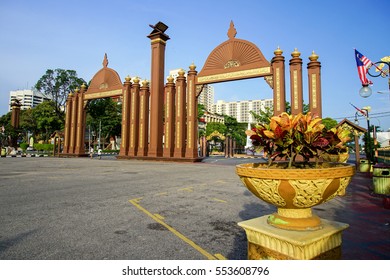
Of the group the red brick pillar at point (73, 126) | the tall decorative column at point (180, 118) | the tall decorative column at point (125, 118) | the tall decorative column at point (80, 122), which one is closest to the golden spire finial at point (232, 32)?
the tall decorative column at point (180, 118)

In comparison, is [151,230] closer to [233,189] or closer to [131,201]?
[131,201]

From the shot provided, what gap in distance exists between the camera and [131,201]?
18.1 ft

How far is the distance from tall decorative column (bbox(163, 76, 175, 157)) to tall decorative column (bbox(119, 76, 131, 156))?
15.3ft

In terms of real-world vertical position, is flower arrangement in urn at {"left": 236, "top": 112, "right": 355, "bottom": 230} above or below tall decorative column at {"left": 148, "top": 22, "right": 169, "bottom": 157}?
below

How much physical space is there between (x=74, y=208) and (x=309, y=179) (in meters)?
4.76

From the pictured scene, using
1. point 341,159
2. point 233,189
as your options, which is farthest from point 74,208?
point 341,159

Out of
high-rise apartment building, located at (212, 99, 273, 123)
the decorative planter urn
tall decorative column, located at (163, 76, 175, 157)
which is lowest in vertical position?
the decorative planter urn

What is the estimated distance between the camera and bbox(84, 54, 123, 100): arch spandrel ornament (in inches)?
978

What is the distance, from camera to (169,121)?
68.1 ft

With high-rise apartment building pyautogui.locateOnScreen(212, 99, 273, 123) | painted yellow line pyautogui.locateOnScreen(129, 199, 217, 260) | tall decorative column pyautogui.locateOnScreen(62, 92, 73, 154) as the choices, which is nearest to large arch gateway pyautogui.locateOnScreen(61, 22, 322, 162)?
tall decorative column pyautogui.locateOnScreen(62, 92, 73, 154)

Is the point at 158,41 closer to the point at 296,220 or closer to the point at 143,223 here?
the point at 143,223

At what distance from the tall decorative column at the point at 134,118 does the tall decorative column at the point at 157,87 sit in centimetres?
220

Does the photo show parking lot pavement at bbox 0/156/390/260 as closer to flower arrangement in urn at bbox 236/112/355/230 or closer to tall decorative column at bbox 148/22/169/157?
flower arrangement in urn at bbox 236/112/355/230

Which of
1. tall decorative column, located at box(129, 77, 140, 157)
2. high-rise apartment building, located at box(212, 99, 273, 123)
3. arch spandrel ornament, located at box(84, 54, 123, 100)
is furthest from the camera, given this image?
high-rise apartment building, located at box(212, 99, 273, 123)
